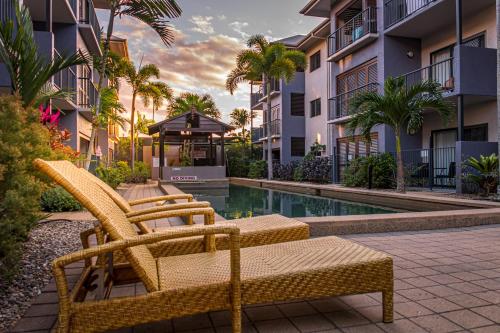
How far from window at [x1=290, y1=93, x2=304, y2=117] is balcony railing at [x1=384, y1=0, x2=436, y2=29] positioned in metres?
10.1

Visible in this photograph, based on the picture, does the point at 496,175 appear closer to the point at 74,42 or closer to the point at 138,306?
the point at 138,306

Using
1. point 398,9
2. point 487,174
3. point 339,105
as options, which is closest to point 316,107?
point 339,105

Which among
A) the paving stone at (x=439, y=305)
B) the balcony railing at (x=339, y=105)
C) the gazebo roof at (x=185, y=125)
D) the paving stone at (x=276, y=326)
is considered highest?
the balcony railing at (x=339, y=105)

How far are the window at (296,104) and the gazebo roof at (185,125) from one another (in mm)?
6648

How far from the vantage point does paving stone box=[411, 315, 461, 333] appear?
2088 mm

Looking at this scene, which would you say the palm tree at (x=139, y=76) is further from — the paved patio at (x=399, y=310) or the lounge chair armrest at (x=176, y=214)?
the paved patio at (x=399, y=310)

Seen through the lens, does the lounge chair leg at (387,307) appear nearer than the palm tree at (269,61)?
Yes

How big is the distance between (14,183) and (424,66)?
47.9 ft

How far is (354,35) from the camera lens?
16.0 m

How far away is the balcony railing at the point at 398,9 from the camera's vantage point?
13039 millimetres

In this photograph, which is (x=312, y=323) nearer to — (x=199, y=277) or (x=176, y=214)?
(x=199, y=277)

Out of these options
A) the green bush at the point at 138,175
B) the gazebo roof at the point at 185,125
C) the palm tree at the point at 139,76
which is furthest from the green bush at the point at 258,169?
the palm tree at the point at 139,76

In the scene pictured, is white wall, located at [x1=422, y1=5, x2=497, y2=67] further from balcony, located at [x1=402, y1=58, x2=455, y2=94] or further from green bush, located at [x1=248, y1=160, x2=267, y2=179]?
green bush, located at [x1=248, y1=160, x2=267, y2=179]

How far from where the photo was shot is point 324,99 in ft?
69.5
